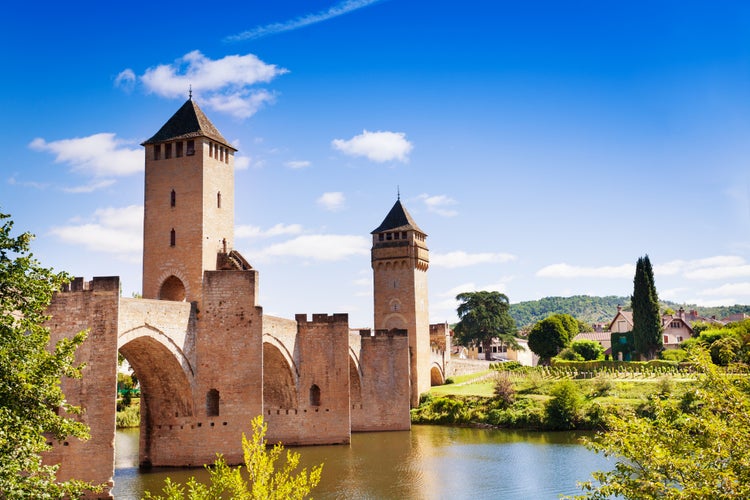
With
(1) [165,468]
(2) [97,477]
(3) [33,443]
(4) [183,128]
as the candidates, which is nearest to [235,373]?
(1) [165,468]

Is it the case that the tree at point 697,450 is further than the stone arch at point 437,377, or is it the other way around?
the stone arch at point 437,377

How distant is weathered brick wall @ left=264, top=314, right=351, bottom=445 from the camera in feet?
115

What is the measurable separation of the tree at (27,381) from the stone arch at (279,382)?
21.9 metres

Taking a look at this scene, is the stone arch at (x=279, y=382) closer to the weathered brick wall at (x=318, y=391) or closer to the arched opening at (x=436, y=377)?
the weathered brick wall at (x=318, y=391)

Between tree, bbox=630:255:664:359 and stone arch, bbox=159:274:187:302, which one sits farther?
tree, bbox=630:255:664:359

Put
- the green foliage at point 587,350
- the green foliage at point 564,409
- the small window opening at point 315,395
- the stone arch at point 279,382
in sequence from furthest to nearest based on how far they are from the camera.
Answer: the green foliage at point 587,350
the green foliage at point 564,409
the small window opening at point 315,395
the stone arch at point 279,382

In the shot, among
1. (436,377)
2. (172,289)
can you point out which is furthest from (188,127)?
(436,377)

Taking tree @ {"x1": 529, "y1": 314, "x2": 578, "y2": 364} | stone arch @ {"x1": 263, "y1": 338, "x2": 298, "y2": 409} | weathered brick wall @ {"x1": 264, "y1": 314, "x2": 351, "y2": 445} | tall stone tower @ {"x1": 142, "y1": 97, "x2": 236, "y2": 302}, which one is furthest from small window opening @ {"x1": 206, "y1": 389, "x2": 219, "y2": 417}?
tree @ {"x1": 529, "y1": 314, "x2": 578, "y2": 364}

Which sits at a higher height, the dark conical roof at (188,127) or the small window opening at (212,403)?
the dark conical roof at (188,127)

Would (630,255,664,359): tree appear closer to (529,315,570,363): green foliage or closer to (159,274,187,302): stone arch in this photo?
(529,315,570,363): green foliage

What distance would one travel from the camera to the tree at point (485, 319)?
235 feet

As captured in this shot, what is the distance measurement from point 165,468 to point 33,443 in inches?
695

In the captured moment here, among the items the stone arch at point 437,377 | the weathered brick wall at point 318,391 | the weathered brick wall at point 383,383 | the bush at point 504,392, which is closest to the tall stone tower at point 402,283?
the stone arch at point 437,377

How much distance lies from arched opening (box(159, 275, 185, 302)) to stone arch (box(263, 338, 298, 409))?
15.4 ft
